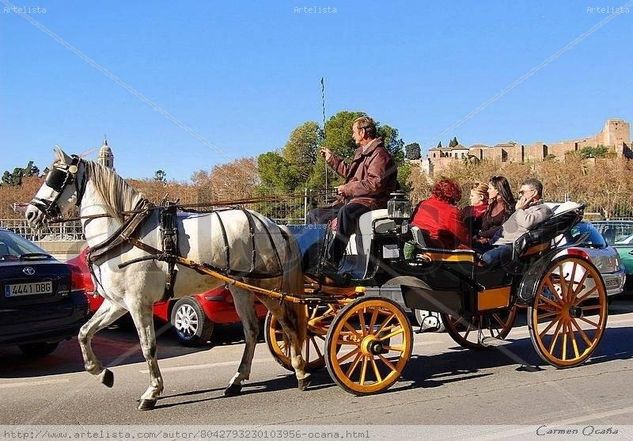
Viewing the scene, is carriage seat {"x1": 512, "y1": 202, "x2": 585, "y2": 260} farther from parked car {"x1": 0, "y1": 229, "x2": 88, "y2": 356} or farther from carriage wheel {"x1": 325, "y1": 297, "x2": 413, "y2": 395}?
parked car {"x1": 0, "y1": 229, "x2": 88, "y2": 356}

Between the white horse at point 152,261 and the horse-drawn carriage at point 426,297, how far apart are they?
42 cm

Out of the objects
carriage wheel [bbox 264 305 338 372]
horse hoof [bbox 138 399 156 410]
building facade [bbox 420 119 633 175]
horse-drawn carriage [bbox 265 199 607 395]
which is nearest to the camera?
horse hoof [bbox 138 399 156 410]

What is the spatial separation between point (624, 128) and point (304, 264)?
138 metres

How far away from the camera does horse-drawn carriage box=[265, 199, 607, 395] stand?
6.34 m

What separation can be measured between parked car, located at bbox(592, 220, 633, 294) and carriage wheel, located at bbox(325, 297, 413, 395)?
9187mm

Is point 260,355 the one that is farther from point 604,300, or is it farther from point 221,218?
point 604,300

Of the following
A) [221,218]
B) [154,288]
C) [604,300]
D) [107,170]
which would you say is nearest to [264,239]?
[221,218]

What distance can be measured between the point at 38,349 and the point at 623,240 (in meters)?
12.0

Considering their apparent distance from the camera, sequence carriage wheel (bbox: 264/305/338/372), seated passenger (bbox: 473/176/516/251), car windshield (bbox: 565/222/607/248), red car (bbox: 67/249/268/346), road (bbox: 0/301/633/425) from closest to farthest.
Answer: road (bbox: 0/301/633/425), carriage wheel (bbox: 264/305/338/372), seated passenger (bbox: 473/176/516/251), red car (bbox: 67/249/268/346), car windshield (bbox: 565/222/607/248)

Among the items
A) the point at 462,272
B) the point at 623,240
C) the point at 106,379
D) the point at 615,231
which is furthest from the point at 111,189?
the point at 615,231

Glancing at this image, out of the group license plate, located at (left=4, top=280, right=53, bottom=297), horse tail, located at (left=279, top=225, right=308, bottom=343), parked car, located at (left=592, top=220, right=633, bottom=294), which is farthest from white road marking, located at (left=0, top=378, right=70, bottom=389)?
parked car, located at (left=592, top=220, right=633, bottom=294)

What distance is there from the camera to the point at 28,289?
290 inches

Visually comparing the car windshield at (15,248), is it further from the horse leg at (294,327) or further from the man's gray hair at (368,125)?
the man's gray hair at (368,125)

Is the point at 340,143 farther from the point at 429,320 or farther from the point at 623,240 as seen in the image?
the point at 429,320
